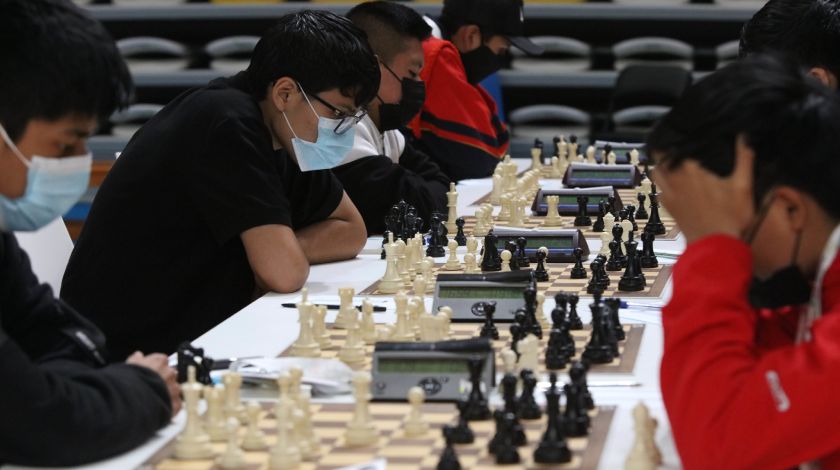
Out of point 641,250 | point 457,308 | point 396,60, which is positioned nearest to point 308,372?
point 457,308

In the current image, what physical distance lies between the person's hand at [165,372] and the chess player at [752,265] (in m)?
0.81

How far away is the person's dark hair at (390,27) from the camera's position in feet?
16.1

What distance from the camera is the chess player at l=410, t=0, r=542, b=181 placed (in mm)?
5656

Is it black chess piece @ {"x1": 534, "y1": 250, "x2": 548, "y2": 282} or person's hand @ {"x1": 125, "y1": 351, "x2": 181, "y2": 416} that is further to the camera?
black chess piece @ {"x1": 534, "y1": 250, "x2": 548, "y2": 282}

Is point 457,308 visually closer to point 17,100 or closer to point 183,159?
point 183,159

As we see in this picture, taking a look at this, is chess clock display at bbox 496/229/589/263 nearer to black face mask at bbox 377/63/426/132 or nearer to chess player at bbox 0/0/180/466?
black face mask at bbox 377/63/426/132

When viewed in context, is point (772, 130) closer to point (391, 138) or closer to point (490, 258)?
point (490, 258)

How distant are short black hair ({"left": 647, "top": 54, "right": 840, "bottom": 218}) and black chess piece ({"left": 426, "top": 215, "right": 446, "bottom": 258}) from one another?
193 cm

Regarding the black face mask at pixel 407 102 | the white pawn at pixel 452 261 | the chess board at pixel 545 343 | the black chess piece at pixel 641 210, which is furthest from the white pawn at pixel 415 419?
the black face mask at pixel 407 102

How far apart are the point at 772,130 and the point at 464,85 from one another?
13.3ft

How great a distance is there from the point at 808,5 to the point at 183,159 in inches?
61.9

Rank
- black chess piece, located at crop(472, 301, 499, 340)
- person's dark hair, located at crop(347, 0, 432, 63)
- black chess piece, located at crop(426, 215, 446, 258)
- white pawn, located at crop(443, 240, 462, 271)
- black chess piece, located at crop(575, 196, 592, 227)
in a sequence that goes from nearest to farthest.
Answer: black chess piece, located at crop(472, 301, 499, 340)
white pawn, located at crop(443, 240, 462, 271)
black chess piece, located at crop(426, 215, 446, 258)
black chess piece, located at crop(575, 196, 592, 227)
person's dark hair, located at crop(347, 0, 432, 63)

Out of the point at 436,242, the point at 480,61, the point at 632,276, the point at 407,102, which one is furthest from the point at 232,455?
the point at 480,61

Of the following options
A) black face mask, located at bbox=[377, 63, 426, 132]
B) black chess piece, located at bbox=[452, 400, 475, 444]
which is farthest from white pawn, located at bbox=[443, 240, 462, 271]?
black chess piece, located at bbox=[452, 400, 475, 444]
